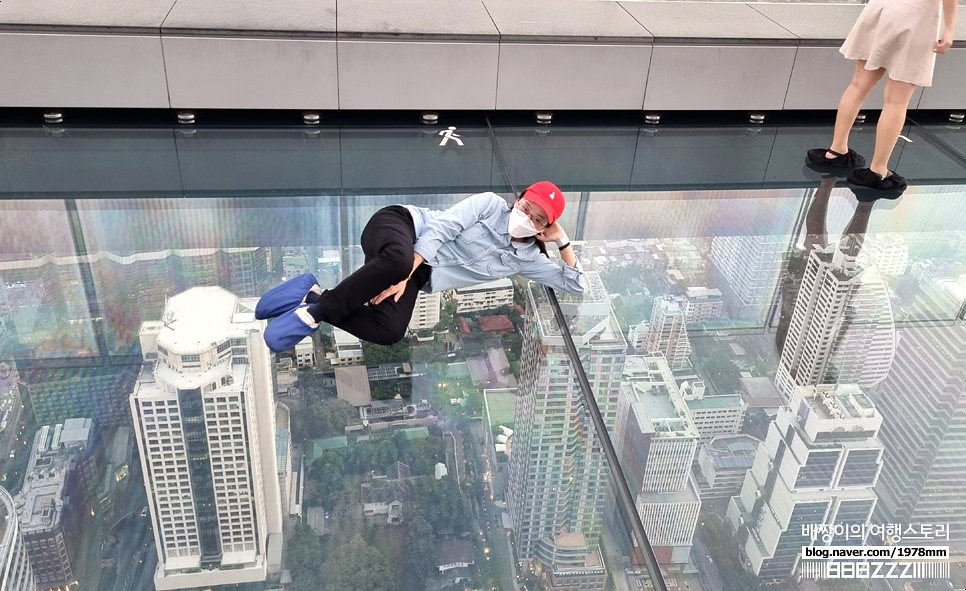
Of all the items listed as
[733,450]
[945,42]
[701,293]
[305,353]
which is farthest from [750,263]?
[305,353]

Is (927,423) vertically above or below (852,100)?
below

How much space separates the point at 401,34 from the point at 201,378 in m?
2.93

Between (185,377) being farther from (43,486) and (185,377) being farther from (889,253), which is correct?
(889,253)

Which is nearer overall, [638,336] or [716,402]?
[716,402]

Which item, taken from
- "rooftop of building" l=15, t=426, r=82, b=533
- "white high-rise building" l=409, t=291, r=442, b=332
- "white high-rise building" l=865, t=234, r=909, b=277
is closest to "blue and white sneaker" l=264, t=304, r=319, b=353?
"white high-rise building" l=409, t=291, r=442, b=332

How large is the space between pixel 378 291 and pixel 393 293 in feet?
0.37

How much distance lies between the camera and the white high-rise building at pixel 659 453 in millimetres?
2699

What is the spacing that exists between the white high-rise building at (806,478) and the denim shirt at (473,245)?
1.26 meters

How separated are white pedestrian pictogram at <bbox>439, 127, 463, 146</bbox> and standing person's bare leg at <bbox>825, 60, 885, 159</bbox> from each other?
2.45 metres

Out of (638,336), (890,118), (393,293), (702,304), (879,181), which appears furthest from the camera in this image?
(879,181)

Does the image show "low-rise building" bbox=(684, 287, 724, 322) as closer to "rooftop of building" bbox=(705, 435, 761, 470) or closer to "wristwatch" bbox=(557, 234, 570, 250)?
"wristwatch" bbox=(557, 234, 570, 250)

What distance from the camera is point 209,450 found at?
284 centimetres

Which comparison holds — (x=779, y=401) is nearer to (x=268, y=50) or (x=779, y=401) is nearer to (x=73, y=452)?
(x=73, y=452)

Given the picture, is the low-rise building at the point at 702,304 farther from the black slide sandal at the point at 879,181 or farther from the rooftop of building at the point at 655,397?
the black slide sandal at the point at 879,181
